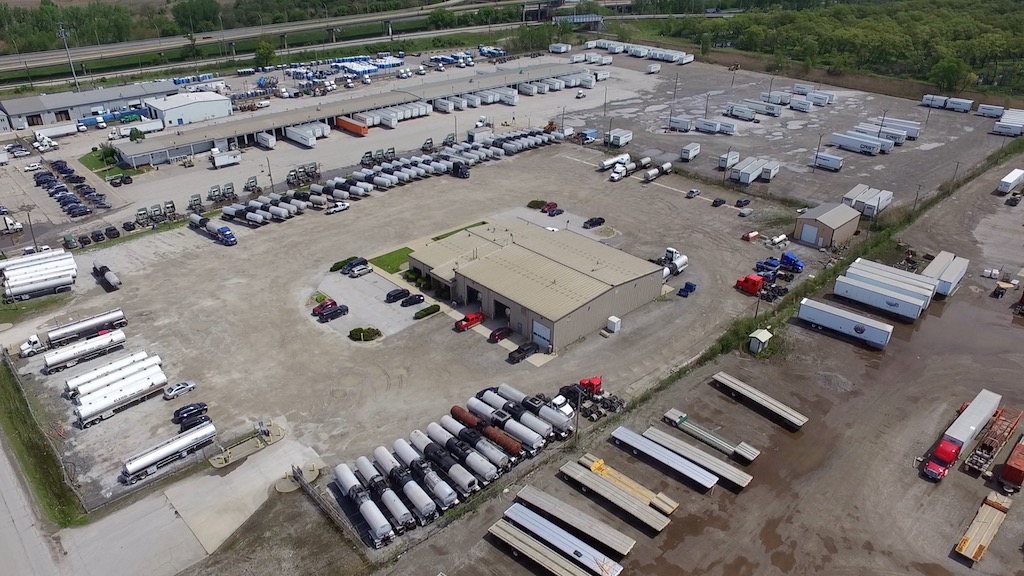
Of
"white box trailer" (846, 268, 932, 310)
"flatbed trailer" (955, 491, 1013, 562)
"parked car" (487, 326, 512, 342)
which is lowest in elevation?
"flatbed trailer" (955, 491, 1013, 562)

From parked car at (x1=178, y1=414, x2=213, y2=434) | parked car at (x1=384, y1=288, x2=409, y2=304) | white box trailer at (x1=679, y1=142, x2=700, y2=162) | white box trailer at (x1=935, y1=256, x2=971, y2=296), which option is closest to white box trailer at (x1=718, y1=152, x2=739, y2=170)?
white box trailer at (x1=679, y1=142, x2=700, y2=162)

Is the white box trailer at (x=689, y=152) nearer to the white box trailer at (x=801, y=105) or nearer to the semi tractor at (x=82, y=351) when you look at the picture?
the white box trailer at (x=801, y=105)

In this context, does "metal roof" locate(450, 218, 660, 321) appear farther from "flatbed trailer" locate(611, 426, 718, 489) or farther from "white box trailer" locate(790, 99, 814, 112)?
"white box trailer" locate(790, 99, 814, 112)

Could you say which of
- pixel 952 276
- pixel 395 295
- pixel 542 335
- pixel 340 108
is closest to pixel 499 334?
pixel 542 335

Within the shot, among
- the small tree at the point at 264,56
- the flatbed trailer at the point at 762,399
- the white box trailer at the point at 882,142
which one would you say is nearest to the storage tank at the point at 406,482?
the flatbed trailer at the point at 762,399

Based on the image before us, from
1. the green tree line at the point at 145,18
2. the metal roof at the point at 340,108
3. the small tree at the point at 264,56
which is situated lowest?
the metal roof at the point at 340,108

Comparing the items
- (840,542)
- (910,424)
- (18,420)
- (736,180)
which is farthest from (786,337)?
(18,420)

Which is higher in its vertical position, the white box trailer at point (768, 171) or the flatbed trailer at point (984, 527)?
the white box trailer at point (768, 171)
